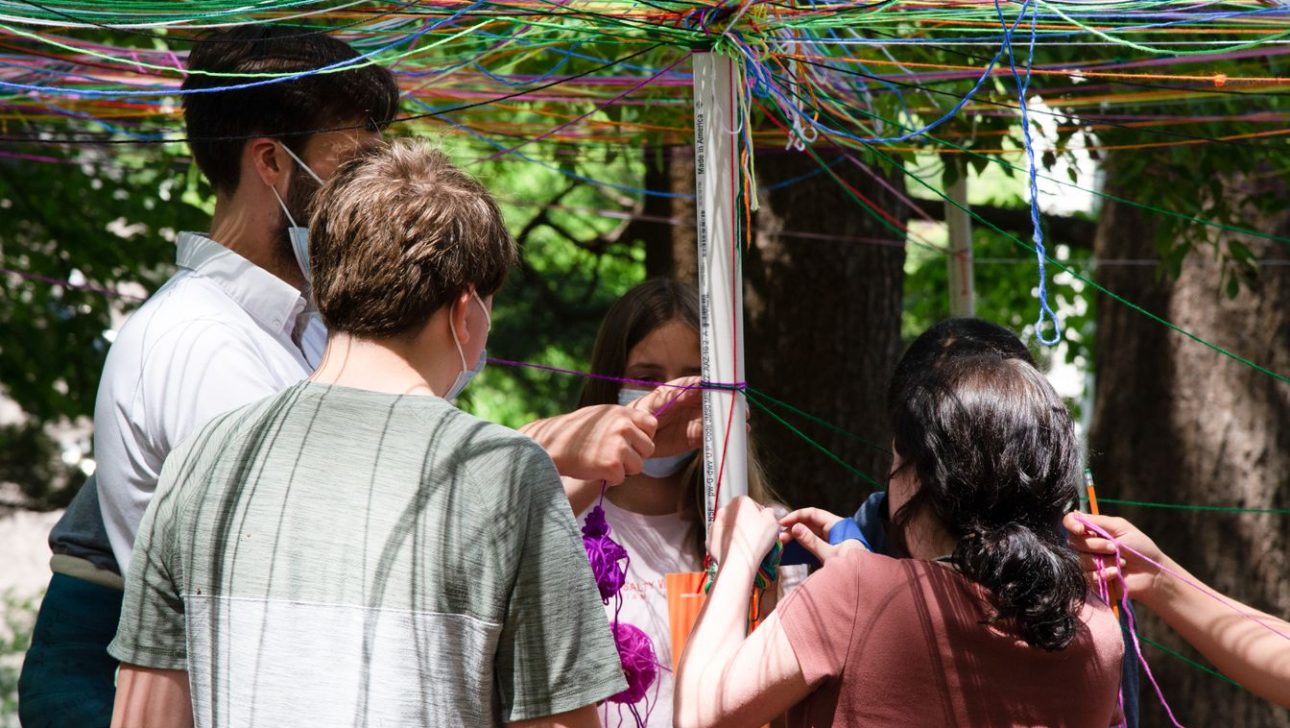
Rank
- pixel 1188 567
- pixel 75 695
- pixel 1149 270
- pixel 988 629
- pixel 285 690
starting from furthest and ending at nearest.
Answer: pixel 1149 270, pixel 1188 567, pixel 75 695, pixel 988 629, pixel 285 690

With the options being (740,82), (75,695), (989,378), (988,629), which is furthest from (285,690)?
(740,82)

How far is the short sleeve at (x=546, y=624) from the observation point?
1.46 m

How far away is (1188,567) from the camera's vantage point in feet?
17.6

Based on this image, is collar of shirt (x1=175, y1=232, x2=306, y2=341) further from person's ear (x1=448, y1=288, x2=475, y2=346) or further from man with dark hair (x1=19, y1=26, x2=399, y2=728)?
person's ear (x1=448, y1=288, x2=475, y2=346)

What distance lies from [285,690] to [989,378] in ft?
3.42

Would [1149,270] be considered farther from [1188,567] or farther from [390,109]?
[390,109]

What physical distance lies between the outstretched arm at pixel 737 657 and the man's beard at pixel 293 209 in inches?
34.4

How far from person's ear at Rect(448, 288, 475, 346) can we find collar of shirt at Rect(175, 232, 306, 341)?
58 centimetres

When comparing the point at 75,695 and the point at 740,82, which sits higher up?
the point at 740,82

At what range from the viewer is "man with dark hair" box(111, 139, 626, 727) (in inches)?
56.5

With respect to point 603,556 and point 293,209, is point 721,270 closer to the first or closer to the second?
point 603,556

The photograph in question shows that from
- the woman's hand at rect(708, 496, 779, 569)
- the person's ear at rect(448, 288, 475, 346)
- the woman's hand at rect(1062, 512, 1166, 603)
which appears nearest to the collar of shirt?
the person's ear at rect(448, 288, 475, 346)

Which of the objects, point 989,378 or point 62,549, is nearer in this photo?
point 989,378

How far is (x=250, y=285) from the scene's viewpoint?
204 cm
